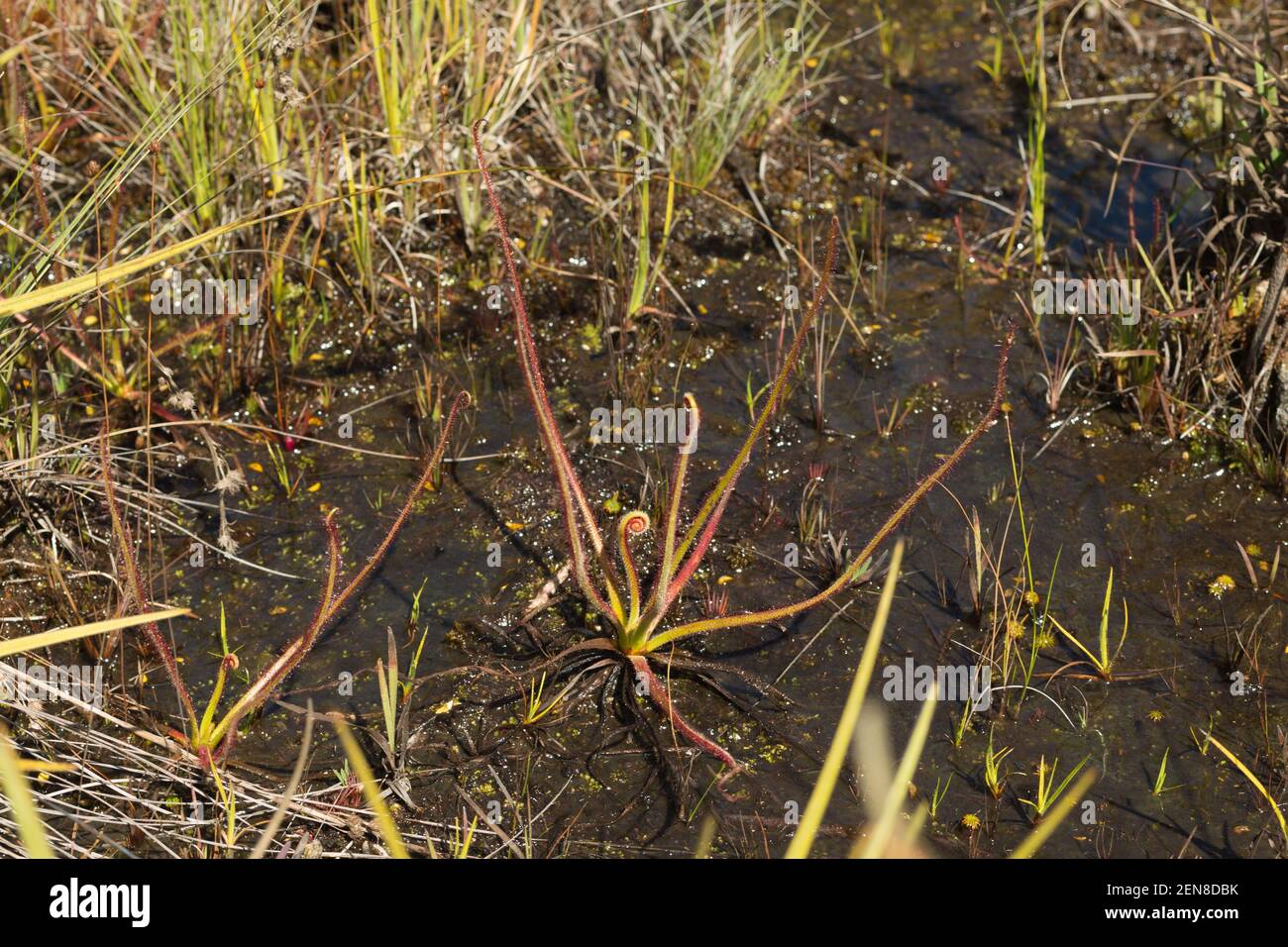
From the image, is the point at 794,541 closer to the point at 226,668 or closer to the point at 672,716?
the point at 672,716

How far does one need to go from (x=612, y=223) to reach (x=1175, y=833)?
2.17m

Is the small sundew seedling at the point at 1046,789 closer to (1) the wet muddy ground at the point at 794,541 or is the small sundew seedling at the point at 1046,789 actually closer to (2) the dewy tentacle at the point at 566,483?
(1) the wet muddy ground at the point at 794,541

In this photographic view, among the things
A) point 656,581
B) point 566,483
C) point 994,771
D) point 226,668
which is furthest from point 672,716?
point 226,668

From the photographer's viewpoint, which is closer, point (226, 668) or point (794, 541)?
point (226, 668)

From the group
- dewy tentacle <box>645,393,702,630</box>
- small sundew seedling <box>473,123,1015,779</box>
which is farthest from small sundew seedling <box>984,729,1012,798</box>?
dewy tentacle <box>645,393,702,630</box>

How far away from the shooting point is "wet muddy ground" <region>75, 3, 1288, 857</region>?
238 centimetres

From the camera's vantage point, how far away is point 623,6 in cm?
400

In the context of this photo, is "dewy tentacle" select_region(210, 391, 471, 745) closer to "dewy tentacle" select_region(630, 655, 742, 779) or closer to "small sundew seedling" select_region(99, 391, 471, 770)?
"small sundew seedling" select_region(99, 391, 471, 770)

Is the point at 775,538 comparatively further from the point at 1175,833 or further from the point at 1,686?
the point at 1,686

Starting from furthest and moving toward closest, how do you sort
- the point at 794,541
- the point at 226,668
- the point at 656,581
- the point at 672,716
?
the point at 794,541 → the point at 656,581 → the point at 672,716 → the point at 226,668

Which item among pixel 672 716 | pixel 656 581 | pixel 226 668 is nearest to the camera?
pixel 226 668

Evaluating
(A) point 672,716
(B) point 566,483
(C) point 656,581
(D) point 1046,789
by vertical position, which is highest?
(B) point 566,483

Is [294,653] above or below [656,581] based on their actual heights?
below

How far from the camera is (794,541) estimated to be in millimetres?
2861
